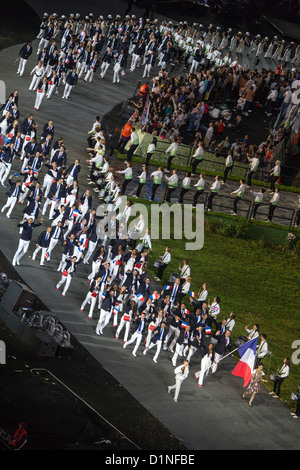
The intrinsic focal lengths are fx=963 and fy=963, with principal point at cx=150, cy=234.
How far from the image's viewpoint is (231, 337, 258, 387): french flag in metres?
26.7

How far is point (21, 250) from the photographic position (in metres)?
29.1

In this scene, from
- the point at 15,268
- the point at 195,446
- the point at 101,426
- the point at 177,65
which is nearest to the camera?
the point at 101,426

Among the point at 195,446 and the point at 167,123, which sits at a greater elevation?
the point at 167,123

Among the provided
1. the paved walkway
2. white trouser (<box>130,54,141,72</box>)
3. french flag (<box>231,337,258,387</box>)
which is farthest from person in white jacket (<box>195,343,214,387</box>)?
white trouser (<box>130,54,141,72</box>)

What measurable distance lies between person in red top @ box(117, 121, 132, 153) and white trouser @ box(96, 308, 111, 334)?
43.5 ft

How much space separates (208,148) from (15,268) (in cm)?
1468

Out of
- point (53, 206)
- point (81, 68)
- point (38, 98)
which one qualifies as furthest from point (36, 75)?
point (53, 206)

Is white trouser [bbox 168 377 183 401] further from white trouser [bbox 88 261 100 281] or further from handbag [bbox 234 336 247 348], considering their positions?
white trouser [bbox 88 261 100 281]

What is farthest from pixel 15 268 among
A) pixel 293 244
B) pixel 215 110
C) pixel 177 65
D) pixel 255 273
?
pixel 177 65

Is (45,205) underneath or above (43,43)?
underneath

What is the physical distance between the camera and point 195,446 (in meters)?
23.6

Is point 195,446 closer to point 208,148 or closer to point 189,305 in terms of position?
point 189,305

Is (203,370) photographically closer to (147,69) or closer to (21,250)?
(21,250)

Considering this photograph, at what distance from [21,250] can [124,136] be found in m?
11.3
